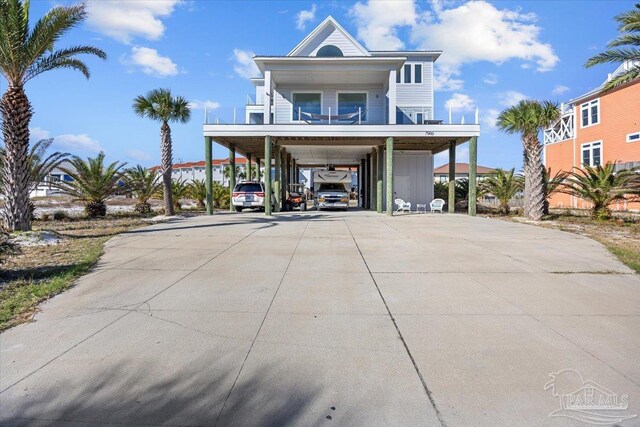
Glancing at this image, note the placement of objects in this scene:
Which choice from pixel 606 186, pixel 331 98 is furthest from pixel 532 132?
pixel 331 98

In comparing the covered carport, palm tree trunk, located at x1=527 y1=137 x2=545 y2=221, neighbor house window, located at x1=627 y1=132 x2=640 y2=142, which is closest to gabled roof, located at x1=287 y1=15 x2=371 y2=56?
the covered carport

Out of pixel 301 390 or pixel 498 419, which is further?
pixel 301 390

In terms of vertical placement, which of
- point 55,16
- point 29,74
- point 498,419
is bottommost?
point 498,419

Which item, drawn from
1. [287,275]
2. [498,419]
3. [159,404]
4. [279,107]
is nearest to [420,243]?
[287,275]

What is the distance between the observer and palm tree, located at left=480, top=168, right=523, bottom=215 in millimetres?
23328

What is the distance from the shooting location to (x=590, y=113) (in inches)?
1187

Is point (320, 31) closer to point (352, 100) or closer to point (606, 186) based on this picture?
point (352, 100)

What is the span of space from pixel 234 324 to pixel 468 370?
2.67 metres

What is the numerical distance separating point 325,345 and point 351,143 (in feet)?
70.6

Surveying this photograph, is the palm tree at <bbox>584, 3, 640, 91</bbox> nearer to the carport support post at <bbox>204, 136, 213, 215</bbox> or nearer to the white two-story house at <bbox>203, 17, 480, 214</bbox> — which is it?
the white two-story house at <bbox>203, 17, 480, 214</bbox>

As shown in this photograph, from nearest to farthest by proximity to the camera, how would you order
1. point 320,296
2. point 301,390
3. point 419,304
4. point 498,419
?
point 498,419, point 301,390, point 419,304, point 320,296

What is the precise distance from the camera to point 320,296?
5.66 metres

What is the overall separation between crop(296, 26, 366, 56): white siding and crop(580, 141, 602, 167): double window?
20.5 meters

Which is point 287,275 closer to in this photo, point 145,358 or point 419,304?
point 419,304
